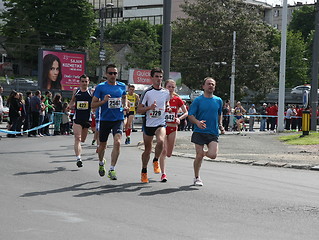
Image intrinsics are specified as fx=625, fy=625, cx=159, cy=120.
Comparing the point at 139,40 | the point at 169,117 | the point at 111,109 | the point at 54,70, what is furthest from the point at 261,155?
the point at 139,40

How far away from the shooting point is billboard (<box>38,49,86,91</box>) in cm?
3558

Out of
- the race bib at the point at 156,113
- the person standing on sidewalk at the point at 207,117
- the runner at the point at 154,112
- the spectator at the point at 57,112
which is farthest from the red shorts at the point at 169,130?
the spectator at the point at 57,112

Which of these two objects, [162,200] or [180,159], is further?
[180,159]

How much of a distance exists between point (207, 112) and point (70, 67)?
27.4 m

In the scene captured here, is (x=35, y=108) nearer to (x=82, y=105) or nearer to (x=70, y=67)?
(x=82, y=105)

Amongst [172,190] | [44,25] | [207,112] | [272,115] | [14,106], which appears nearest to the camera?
[172,190]

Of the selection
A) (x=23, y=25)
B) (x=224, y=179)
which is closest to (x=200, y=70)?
(x=23, y=25)

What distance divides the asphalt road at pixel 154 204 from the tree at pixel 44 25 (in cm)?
6443

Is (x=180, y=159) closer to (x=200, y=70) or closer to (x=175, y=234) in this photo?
Result: (x=175, y=234)

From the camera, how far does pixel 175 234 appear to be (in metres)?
6.13

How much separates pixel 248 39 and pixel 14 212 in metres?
48.8

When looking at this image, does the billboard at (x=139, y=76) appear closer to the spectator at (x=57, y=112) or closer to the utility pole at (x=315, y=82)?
the utility pole at (x=315, y=82)

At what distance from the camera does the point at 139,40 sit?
85.7m

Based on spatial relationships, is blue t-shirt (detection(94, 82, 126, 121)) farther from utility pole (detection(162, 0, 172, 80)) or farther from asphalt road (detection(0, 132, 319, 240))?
utility pole (detection(162, 0, 172, 80))
